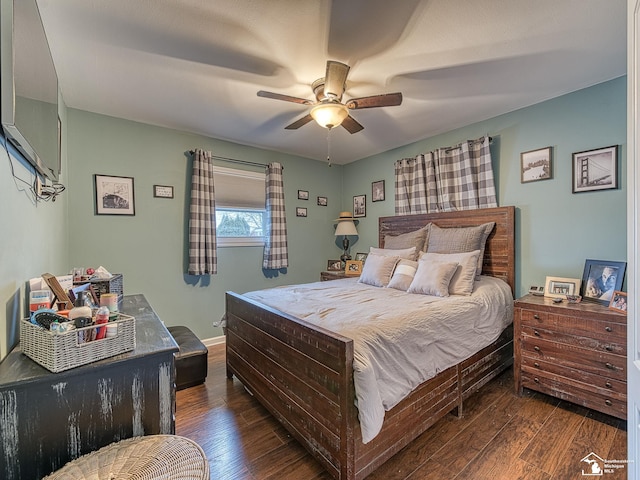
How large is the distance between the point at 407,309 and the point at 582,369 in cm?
132

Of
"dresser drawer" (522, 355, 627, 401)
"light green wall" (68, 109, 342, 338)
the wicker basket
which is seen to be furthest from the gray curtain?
the wicker basket

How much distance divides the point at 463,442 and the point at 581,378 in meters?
1.02

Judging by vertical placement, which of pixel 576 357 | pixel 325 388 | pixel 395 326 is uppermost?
pixel 395 326

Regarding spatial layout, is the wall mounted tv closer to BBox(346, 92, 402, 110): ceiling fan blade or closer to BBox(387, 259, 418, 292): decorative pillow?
BBox(346, 92, 402, 110): ceiling fan blade

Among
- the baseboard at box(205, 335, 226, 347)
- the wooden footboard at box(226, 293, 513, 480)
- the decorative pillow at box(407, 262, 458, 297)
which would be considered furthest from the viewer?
the baseboard at box(205, 335, 226, 347)

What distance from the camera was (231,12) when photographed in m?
1.59

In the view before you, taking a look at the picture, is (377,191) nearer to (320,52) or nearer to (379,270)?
(379,270)

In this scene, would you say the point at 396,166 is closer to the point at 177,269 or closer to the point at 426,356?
the point at 426,356

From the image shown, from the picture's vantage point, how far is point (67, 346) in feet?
3.14

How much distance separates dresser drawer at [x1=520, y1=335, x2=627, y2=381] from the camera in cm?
188

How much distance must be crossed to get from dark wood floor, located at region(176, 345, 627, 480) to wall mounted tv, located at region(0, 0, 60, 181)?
179 cm

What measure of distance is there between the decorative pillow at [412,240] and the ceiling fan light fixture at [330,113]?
1689mm

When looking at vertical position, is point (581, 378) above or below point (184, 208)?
below

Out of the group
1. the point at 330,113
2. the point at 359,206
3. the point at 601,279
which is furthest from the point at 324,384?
the point at 359,206
